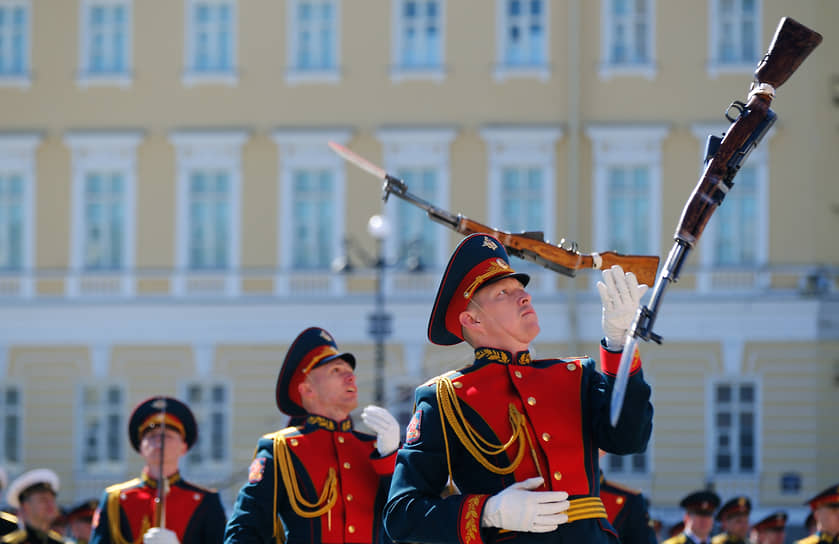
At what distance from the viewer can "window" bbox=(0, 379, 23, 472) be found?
26.2 meters

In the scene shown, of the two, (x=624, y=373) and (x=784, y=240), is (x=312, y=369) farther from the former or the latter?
(x=784, y=240)

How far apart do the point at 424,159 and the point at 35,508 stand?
16240 millimetres

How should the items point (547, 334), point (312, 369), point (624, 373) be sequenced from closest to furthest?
point (624, 373)
point (312, 369)
point (547, 334)

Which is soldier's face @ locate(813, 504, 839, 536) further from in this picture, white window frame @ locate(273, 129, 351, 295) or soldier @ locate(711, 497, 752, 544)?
white window frame @ locate(273, 129, 351, 295)

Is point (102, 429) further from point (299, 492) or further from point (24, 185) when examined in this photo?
point (299, 492)

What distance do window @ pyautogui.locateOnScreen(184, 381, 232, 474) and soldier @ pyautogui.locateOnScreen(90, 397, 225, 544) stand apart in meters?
17.6

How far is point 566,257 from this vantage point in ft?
18.0

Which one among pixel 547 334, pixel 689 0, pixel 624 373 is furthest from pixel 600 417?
pixel 689 0

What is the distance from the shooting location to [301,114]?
26312 millimetres

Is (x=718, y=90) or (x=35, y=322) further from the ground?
(x=718, y=90)

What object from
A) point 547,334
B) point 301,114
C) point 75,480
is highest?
point 301,114

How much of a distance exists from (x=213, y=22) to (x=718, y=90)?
9387mm

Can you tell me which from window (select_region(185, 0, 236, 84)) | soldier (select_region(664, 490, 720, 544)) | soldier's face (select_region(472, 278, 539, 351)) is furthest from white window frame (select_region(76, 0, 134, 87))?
soldier's face (select_region(472, 278, 539, 351))

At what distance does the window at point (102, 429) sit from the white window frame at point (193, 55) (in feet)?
19.3
